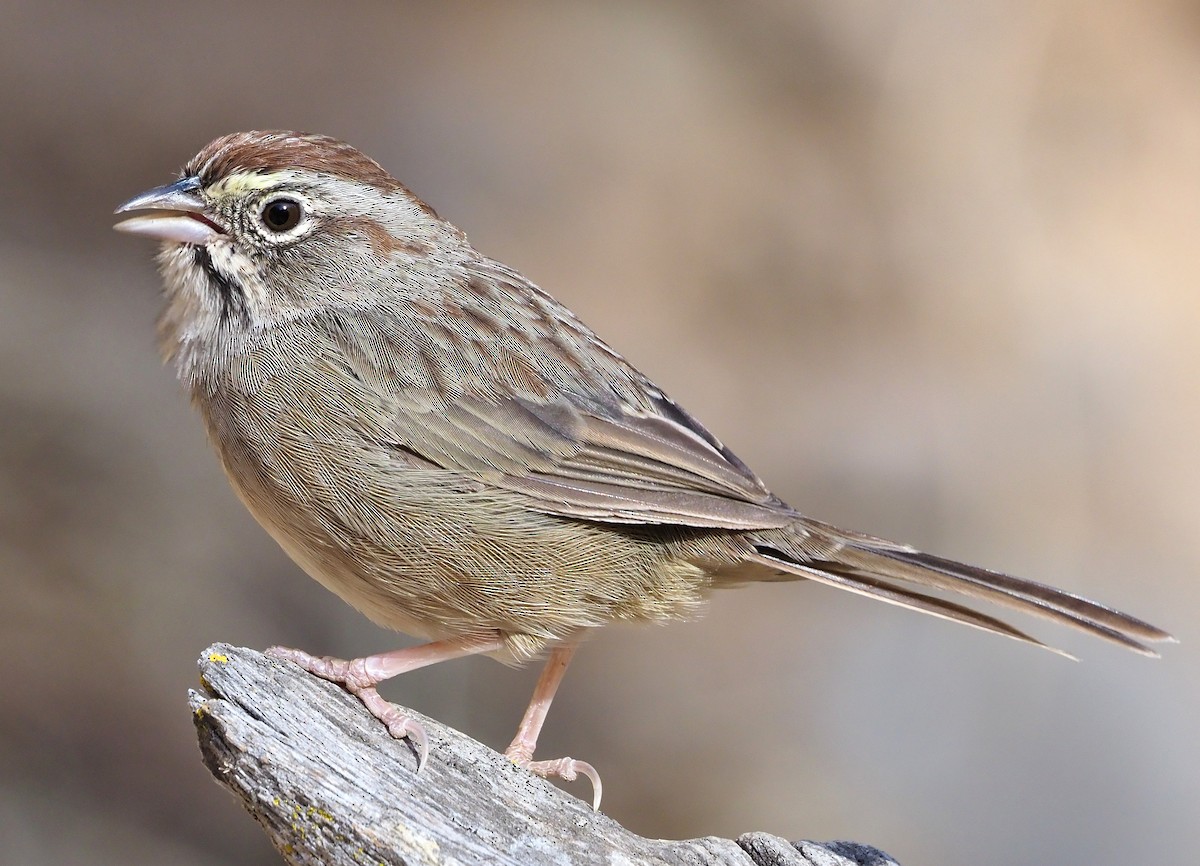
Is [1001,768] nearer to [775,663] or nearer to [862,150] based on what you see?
[775,663]

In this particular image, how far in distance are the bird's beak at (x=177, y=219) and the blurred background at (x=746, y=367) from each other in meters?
2.91

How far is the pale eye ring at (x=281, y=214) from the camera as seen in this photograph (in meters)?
3.27

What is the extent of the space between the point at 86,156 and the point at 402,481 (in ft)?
13.5

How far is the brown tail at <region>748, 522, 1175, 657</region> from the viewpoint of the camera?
2.99 meters

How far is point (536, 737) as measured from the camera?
360 centimetres

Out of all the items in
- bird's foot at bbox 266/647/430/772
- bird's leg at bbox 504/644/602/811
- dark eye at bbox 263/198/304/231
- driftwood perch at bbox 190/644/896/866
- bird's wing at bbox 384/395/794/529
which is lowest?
driftwood perch at bbox 190/644/896/866

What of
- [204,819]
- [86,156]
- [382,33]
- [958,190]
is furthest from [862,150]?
[204,819]

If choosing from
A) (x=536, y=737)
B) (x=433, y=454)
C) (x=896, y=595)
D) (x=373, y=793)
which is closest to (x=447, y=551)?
(x=433, y=454)

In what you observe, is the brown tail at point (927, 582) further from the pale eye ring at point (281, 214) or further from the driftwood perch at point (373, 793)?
the pale eye ring at point (281, 214)

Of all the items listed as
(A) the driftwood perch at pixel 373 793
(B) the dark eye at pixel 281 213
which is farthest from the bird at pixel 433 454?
(A) the driftwood perch at pixel 373 793

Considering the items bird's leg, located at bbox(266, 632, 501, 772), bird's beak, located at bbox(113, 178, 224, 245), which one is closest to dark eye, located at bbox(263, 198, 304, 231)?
bird's beak, located at bbox(113, 178, 224, 245)

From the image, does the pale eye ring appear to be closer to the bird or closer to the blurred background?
the bird

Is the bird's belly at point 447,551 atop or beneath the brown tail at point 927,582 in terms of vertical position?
beneath

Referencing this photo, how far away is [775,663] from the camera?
20.0 ft
